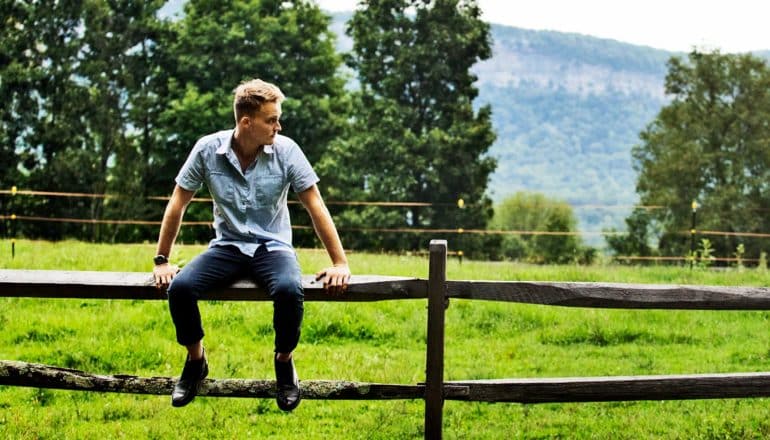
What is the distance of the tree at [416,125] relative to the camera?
120 ft

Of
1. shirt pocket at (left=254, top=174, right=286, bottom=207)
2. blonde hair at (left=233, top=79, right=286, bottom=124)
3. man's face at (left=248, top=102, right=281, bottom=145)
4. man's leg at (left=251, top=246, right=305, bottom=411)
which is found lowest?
man's leg at (left=251, top=246, right=305, bottom=411)

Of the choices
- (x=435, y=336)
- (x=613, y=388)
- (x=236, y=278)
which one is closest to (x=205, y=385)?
(x=236, y=278)

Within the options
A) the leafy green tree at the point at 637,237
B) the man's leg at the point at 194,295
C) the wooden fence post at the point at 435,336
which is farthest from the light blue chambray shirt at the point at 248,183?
the leafy green tree at the point at 637,237

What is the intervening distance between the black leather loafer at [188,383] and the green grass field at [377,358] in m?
1.50

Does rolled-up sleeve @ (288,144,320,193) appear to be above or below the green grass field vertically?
above

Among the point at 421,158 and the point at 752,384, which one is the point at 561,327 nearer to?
the point at 752,384

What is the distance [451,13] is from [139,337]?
106ft

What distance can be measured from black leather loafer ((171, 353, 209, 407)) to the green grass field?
1.50 metres

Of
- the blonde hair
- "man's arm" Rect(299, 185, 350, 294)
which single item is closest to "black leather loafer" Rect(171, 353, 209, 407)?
"man's arm" Rect(299, 185, 350, 294)

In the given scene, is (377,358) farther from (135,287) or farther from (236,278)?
(135,287)

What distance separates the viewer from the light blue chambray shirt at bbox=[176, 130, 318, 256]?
16.3 ft

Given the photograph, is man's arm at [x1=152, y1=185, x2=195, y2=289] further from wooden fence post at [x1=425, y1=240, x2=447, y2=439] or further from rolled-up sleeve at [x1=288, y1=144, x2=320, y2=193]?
wooden fence post at [x1=425, y1=240, x2=447, y2=439]

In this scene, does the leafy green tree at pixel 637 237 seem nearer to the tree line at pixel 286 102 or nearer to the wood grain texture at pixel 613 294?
the tree line at pixel 286 102

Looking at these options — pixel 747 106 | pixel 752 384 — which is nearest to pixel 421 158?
pixel 747 106
